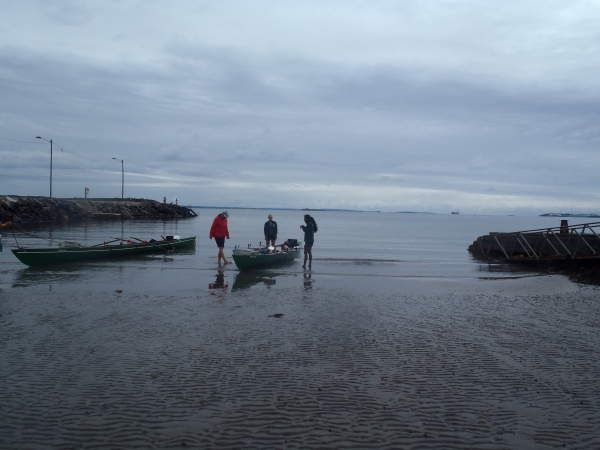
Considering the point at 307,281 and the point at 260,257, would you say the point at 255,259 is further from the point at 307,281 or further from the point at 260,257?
the point at 307,281

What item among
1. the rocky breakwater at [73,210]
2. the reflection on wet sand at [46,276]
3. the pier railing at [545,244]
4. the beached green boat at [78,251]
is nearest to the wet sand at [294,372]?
the reflection on wet sand at [46,276]

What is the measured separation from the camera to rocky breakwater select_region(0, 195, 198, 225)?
209ft

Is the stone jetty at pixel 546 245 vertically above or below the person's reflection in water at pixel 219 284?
above

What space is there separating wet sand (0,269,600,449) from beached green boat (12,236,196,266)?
19.6ft

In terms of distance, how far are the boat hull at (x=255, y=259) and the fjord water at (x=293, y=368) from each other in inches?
159

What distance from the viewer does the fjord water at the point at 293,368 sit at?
225 inches

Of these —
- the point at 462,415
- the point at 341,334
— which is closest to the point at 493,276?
the point at 341,334

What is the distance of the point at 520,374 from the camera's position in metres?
7.70

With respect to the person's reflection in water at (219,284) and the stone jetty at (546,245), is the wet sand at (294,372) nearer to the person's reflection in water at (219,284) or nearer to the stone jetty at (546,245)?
the person's reflection in water at (219,284)

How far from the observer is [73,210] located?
7919 centimetres

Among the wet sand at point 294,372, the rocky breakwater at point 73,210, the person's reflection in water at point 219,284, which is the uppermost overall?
the rocky breakwater at point 73,210

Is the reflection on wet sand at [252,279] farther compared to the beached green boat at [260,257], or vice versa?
the beached green boat at [260,257]

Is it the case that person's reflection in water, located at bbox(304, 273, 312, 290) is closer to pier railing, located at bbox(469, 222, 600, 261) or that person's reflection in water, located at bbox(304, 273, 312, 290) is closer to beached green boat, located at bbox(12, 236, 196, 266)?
beached green boat, located at bbox(12, 236, 196, 266)

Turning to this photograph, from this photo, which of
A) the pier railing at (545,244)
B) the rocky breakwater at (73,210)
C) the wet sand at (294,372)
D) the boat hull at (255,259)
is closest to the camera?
the wet sand at (294,372)
